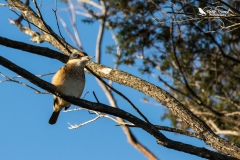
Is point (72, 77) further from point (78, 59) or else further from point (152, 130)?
point (152, 130)

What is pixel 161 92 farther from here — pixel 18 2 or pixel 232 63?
pixel 232 63

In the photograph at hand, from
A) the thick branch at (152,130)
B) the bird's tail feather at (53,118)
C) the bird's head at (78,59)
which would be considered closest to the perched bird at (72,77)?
the bird's head at (78,59)

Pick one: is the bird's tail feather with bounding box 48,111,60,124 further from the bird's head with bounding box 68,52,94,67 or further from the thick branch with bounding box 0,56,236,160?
the thick branch with bounding box 0,56,236,160

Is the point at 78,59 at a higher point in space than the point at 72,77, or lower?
higher

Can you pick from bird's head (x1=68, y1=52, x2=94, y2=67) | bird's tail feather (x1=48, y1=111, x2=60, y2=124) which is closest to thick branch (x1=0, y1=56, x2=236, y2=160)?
bird's head (x1=68, y1=52, x2=94, y2=67)

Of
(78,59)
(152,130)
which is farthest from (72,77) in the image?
(152,130)

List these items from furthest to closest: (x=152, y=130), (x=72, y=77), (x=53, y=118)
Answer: (x=53, y=118) → (x=72, y=77) → (x=152, y=130)

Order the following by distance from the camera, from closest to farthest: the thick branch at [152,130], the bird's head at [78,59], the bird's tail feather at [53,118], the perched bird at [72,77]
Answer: the thick branch at [152,130], the perched bird at [72,77], the bird's head at [78,59], the bird's tail feather at [53,118]

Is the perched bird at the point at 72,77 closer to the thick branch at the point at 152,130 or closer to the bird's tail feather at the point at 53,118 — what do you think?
the bird's tail feather at the point at 53,118

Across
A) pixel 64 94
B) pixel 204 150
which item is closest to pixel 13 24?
pixel 64 94

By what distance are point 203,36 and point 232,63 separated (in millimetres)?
1133

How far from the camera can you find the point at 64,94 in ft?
19.1

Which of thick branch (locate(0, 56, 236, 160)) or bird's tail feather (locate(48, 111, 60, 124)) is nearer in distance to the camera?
thick branch (locate(0, 56, 236, 160))


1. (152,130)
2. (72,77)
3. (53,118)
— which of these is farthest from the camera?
(53,118)
